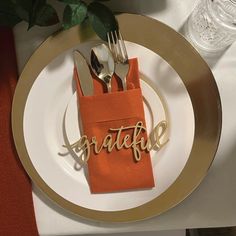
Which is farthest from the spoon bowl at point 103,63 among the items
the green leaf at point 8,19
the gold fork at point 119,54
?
the green leaf at point 8,19

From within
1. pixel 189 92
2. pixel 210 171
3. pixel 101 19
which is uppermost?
pixel 101 19

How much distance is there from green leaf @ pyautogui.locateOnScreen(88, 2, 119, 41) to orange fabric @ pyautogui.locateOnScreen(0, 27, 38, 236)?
0.15 meters

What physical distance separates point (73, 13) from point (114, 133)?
180mm

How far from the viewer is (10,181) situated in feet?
2.11

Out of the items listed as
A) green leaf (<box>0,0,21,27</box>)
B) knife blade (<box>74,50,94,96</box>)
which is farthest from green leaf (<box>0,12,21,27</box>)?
knife blade (<box>74,50,94,96</box>)

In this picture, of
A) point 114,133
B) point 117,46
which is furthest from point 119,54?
point 114,133

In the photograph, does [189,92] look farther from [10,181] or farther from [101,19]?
[10,181]

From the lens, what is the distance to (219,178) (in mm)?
630

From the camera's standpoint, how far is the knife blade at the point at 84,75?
0.62 metres

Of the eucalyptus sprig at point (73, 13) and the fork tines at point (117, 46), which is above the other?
the eucalyptus sprig at point (73, 13)

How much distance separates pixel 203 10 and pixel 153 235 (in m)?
0.43

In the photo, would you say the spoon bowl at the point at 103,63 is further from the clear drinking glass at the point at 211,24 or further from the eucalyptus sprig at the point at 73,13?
the clear drinking glass at the point at 211,24

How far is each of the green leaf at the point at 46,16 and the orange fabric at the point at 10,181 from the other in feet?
0.26

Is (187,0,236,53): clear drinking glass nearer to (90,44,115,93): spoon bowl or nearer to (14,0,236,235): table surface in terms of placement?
(14,0,236,235): table surface
